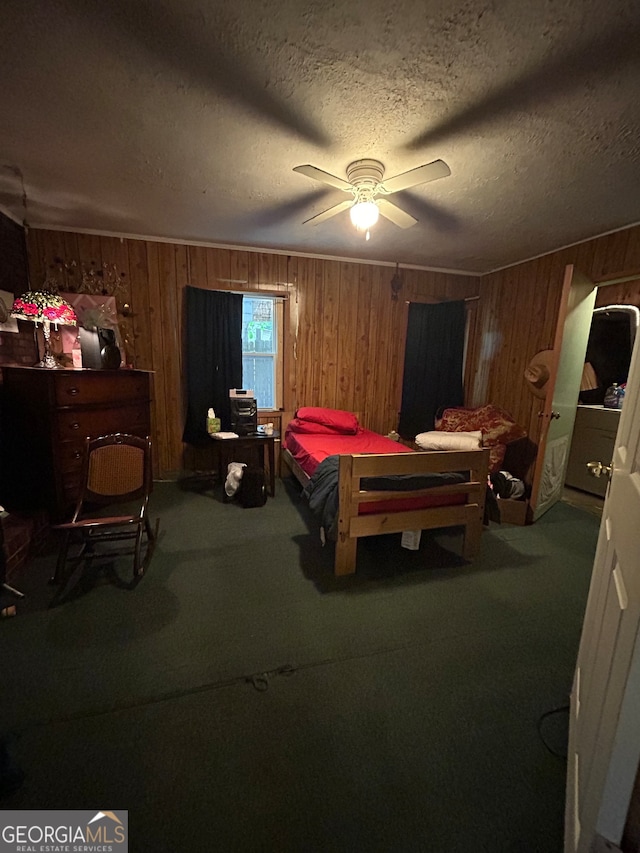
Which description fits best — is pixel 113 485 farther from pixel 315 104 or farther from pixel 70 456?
pixel 315 104

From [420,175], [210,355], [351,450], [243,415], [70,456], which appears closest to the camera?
[420,175]

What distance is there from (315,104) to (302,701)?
261 centimetres

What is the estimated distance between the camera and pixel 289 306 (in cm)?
382

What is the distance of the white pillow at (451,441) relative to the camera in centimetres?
321

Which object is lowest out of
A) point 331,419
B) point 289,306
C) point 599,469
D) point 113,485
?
point 113,485

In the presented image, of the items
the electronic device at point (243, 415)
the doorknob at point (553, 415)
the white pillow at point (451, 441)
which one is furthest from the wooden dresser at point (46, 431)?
the doorknob at point (553, 415)

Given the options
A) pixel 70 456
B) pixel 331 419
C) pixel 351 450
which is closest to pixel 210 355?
pixel 331 419

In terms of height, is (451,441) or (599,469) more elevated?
(599,469)

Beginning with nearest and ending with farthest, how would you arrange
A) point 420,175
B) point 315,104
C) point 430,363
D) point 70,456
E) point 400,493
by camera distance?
1. point 315,104
2. point 420,175
3. point 400,493
4. point 70,456
5. point 430,363

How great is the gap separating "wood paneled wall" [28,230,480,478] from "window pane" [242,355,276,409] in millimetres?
235

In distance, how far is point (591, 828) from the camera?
729 mm

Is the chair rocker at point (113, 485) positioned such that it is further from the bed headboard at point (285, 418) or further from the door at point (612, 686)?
the door at point (612, 686)

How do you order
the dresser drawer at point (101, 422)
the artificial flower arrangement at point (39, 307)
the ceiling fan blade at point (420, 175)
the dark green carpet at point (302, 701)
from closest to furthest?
1. the dark green carpet at point (302, 701)
2. the ceiling fan blade at point (420, 175)
3. the artificial flower arrangement at point (39, 307)
4. the dresser drawer at point (101, 422)

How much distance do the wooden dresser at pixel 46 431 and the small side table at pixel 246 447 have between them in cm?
112
